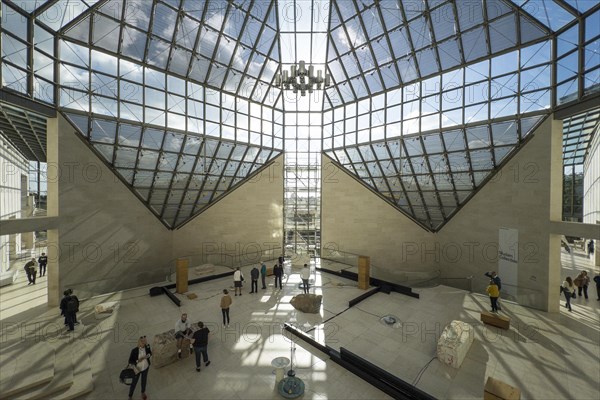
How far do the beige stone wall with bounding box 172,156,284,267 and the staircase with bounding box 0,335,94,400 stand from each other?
8.89 metres

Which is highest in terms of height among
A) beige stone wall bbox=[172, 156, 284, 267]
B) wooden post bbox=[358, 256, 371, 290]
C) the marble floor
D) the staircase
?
beige stone wall bbox=[172, 156, 284, 267]

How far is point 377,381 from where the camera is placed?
22.8 feet

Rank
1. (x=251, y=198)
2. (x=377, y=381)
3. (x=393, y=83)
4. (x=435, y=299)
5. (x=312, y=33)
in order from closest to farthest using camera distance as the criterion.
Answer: (x=377, y=381), (x=435, y=299), (x=393, y=83), (x=312, y=33), (x=251, y=198)

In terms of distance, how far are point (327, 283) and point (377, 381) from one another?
8.77 m

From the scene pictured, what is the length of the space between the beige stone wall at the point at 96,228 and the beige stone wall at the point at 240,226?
2409 mm

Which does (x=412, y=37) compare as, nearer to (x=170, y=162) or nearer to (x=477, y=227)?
(x=477, y=227)

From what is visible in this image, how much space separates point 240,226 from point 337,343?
12.9 m

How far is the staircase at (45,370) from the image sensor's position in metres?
6.35

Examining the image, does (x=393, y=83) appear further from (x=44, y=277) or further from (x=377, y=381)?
(x=44, y=277)

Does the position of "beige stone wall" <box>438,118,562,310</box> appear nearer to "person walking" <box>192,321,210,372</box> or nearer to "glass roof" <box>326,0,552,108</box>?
"glass roof" <box>326,0,552,108</box>

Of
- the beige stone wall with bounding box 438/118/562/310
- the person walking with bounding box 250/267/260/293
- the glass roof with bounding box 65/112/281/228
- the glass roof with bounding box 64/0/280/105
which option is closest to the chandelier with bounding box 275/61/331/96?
Answer: the glass roof with bounding box 64/0/280/105

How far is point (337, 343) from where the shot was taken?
8930 millimetres

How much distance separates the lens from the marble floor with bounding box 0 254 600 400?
22.6 ft

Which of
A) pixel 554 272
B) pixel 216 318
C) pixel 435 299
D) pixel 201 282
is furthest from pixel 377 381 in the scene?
pixel 201 282
